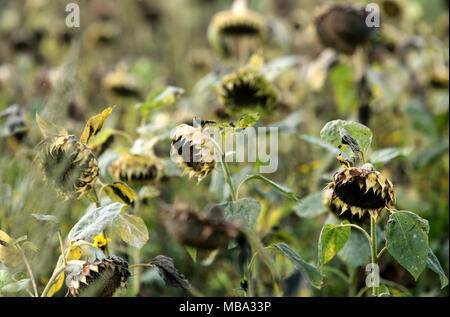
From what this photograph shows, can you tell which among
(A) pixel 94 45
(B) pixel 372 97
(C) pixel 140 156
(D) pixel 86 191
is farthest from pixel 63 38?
(D) pixel 86 191

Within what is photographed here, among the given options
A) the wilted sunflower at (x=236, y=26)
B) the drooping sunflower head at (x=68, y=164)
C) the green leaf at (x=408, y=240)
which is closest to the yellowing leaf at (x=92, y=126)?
the drooping sunflower head at (x=68, y=164)

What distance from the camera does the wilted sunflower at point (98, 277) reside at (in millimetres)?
595

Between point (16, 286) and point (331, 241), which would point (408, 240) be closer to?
point (331, 241)

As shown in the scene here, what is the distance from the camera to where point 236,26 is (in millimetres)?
1388

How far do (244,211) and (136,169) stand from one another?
0.72 feet

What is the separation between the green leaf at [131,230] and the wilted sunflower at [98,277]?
4 cm

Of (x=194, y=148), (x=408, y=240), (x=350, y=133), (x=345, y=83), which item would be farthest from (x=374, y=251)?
(x=345, y=83)

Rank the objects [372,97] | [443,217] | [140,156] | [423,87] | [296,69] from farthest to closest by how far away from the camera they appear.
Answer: [296,69] → [423,87] → [372,97] → [443,217] → [140,156]

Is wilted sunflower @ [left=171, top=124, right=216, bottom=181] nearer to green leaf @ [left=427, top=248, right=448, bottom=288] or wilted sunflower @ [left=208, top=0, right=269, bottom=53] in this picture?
green leaf @ [left=427, top=248, right=448, bottom=288]

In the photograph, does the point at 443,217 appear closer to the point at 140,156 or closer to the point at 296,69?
the point at 140,156

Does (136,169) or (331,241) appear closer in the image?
(331,241)

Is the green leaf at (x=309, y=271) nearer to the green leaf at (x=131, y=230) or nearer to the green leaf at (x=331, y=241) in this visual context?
the green leaf at (x=331, y=241)
